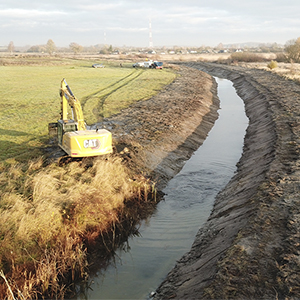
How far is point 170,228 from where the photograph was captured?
11.8m

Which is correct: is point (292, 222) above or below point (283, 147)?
below

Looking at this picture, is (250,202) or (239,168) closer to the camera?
(250,202)

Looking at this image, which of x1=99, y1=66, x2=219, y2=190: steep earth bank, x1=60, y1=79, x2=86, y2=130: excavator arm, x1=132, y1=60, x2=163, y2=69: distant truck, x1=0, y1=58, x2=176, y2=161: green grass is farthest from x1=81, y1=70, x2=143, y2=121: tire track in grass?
x1=132, y1=60, x2=163, y2=69: distant truck

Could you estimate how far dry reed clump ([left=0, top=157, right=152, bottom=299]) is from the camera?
819 cm

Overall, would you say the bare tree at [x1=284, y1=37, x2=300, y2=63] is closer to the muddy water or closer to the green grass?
the green grass

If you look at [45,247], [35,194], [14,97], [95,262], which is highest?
[14,97]

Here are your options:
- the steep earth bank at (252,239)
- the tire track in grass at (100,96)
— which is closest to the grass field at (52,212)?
the steep earth bank at (252,239)

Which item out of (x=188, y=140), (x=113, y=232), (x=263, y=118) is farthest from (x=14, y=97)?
(x=113, y=232)

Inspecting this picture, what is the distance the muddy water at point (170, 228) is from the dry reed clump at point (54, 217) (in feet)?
3.26

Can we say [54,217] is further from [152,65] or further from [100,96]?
[152,65]

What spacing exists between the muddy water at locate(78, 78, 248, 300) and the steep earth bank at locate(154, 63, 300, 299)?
45 centimetres

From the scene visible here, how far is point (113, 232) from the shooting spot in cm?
1039

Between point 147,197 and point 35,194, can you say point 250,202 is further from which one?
point 35,194

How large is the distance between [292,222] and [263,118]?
667 inches
